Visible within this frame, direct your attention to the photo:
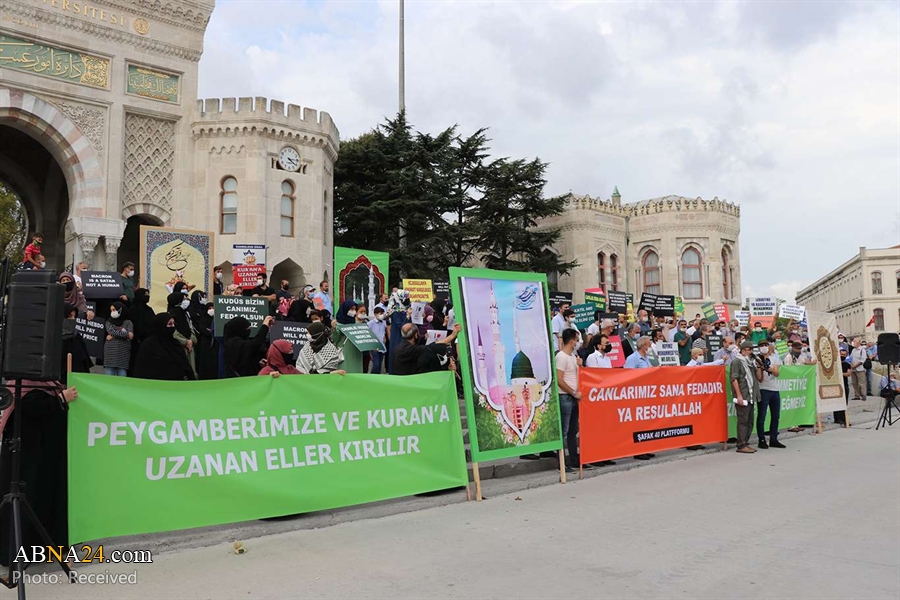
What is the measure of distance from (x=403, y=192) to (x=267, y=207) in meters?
6.94

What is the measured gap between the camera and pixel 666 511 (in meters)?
6.73

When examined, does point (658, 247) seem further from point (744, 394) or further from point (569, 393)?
point (569, 393)

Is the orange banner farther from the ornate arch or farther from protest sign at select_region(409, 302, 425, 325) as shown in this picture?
the ornate arch

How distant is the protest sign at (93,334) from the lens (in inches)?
351

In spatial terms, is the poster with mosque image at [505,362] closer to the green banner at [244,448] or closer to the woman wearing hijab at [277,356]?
the green banner at [244,448]

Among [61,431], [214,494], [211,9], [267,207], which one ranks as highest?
[211,9]

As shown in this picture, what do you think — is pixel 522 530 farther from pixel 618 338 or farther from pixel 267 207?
pixel 267 207

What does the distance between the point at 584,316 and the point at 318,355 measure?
993 cm

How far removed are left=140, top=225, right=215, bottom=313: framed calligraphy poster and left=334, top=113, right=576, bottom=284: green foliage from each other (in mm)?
14216

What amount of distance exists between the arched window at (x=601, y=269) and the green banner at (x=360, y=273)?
997 inches

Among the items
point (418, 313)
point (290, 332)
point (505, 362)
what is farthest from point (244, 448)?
point (418, 313)

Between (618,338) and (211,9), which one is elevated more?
(211,9)

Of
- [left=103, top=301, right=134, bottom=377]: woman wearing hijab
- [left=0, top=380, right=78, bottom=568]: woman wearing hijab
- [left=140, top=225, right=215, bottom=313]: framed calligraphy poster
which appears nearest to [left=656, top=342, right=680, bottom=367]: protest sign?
[left=140, top=225, right=215, bottom=313]: framed calligraphy poster

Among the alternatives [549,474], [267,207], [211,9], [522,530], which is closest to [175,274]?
[549,474]
